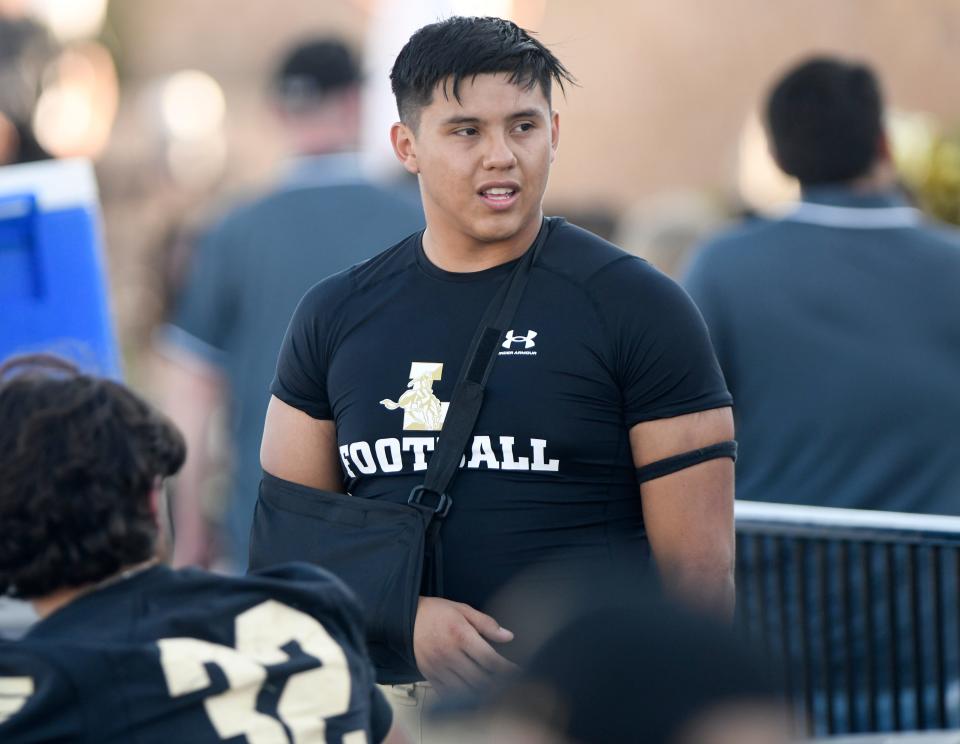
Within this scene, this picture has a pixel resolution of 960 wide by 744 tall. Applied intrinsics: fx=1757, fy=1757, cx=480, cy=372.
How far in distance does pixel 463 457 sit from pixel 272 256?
243 centimetres

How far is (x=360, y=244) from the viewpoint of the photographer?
208 inches

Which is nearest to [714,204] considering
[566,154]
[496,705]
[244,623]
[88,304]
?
[566,154]

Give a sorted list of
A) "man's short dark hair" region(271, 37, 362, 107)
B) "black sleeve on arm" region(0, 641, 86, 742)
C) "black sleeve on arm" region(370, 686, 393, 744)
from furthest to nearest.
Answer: "man's short dark hair" region(271, 37, 362, 107) → "black sleeve on arm" region(370, 686, 393, 744) → "black sleeve on arm" region(0, 641, 86, 742)

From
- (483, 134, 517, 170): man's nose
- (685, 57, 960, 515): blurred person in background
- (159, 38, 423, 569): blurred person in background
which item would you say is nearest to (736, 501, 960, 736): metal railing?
(685, 57, 960, 515): blurred person in background

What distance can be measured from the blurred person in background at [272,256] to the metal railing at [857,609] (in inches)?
65.1

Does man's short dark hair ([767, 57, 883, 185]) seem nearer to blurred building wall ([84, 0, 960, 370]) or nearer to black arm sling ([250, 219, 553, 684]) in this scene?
black arm sling ([250, 219, 553, 684])

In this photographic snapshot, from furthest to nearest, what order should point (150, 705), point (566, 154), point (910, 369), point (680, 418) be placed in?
point (566, 154) → point (910, 369) → point (680, 418) → point (150, 705)

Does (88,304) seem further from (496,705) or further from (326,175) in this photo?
(496,705)

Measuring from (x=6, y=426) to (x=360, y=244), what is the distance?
2774 millimetres

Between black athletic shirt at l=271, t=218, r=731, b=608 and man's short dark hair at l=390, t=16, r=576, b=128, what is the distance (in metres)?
0.31

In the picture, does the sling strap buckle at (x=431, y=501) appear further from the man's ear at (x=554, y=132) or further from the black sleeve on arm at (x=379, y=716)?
the man's ear at (x=554, y=132)

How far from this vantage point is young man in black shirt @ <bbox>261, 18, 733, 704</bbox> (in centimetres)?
295

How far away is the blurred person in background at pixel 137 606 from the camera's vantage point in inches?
95.3

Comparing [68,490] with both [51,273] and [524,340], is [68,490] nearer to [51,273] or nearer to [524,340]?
[524,340]
